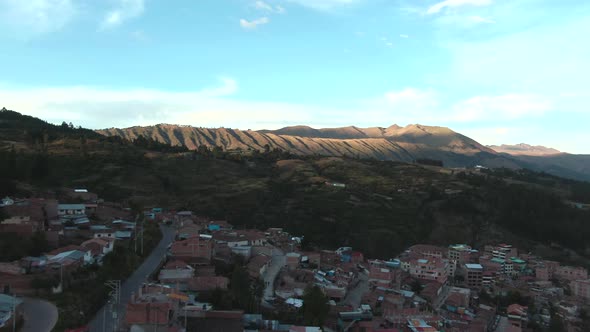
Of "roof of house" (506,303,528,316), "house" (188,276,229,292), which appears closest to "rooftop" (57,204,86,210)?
"house" (188,276,229,292)

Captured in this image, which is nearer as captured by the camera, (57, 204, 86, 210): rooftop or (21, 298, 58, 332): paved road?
(21, 298, 58, 332): paved road

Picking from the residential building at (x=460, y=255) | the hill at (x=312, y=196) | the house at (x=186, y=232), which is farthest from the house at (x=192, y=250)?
the residential building at (x=460, y=255)

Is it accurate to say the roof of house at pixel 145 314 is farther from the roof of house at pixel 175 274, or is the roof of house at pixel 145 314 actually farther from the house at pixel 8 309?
the roof of house at pixel 175 274

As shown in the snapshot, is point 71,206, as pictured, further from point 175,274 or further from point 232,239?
point 175,274

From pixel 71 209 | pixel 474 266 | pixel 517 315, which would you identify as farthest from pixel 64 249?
pixel 474 266

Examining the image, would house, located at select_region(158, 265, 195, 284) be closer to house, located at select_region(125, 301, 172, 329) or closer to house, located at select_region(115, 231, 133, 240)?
house, located at select_region(125, 301, 172, 329)

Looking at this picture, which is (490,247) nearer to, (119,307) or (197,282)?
(197,282)
